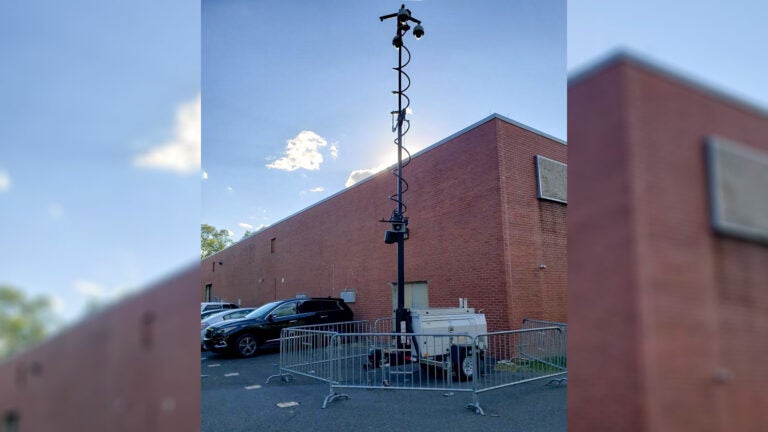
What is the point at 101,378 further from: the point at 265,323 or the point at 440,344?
the point at 265,323

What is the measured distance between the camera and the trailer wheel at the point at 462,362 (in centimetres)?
646

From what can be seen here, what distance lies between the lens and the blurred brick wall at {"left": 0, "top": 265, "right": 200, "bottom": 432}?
0.81 m

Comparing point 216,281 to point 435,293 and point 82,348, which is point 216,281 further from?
point 82,348

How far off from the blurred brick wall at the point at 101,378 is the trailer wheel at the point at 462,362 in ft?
19.2

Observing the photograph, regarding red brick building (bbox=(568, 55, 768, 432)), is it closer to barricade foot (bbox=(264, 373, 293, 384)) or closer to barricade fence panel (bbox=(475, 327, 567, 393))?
barricade fence panel (bbox=(475, 327, 567, 393))

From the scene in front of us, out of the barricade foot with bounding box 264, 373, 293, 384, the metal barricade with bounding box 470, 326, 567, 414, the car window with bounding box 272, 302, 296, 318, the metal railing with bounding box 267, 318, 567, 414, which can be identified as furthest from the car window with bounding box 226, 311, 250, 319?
the metal barricade with bounding box 470, 326, 567, 414

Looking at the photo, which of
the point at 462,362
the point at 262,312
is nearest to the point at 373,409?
the point at 462,362

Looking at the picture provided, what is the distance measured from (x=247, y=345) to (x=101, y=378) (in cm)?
1017

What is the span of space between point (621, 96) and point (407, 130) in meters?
5.87

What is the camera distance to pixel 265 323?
35.1ft

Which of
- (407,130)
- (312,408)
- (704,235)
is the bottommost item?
(312,408)

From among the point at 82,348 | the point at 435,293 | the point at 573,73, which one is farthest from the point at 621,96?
the point at 435,293

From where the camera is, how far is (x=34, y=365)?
32.1 inches

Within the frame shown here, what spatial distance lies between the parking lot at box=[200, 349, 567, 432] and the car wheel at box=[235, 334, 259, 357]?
3.03 meters
